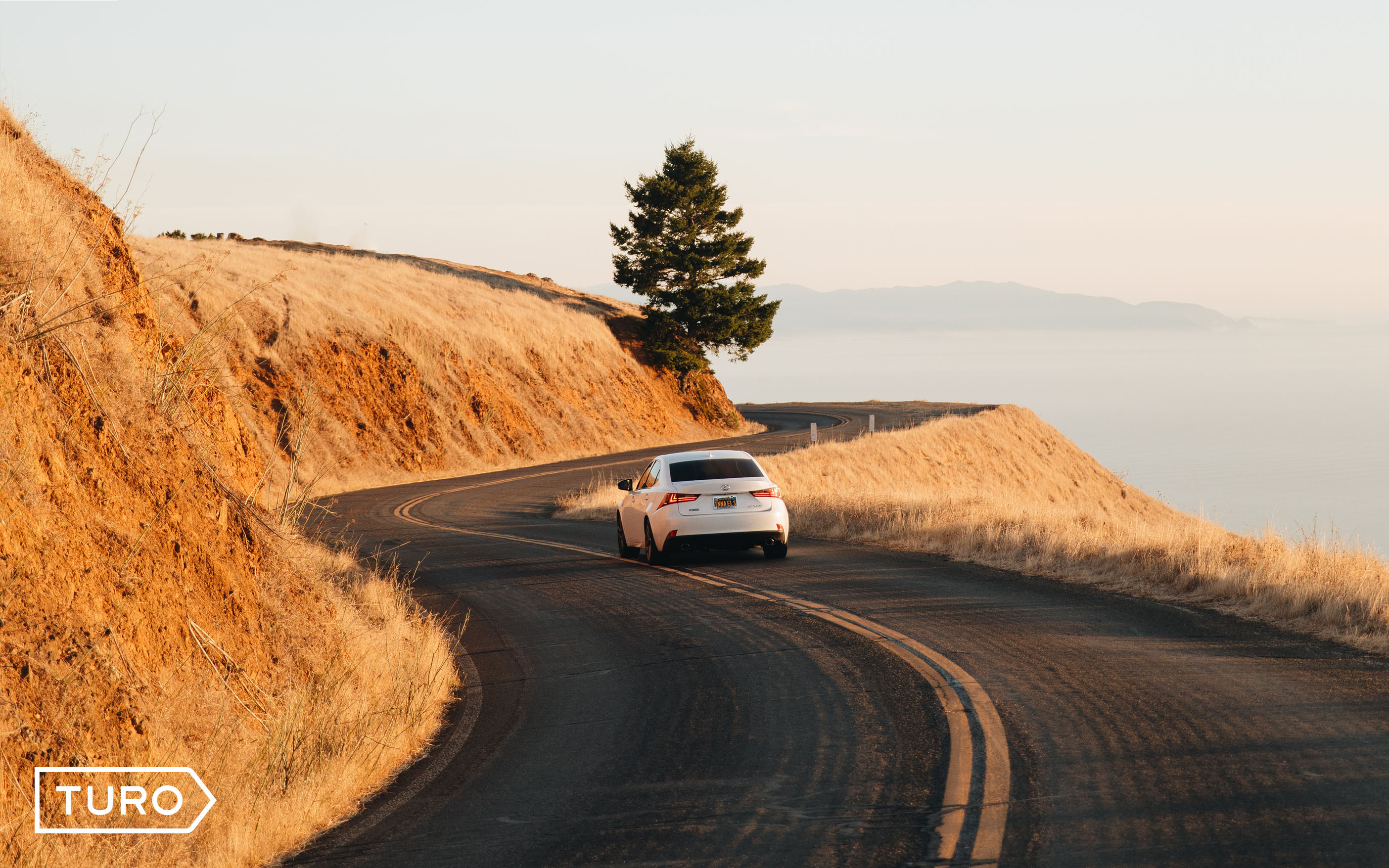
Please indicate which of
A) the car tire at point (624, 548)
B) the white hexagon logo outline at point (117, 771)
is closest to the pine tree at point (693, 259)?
the car tire at point (624, 548)

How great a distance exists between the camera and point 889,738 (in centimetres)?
687

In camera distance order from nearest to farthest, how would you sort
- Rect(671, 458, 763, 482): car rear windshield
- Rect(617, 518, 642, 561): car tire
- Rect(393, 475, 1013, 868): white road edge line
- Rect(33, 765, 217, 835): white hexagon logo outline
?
Rect(393, 475, 1013, 868): white road edge line → Rect(33, 765, 217, 835): white hexagon logo outline → Rect(671, 458, 763, 482): car rear windshield → Rect(617, 518, 642, 561): car tire

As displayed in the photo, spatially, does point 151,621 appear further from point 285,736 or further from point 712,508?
point 712,508

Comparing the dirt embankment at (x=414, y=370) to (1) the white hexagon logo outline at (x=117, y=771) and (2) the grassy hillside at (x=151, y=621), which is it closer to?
(2) the grassy hillside at (x=151, y=621)

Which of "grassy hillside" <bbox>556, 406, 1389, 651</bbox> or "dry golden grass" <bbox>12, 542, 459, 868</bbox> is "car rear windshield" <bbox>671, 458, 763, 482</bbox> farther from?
"dry golden grass" <bbox>12, 542, 459, 868</bbox>

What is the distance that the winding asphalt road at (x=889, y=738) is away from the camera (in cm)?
516

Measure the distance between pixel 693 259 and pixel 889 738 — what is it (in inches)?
2004

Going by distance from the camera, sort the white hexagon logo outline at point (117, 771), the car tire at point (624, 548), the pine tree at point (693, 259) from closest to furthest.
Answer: the white hexagon logo outline at point (117, 771) < the car tire at point (624, 548) < the pine tree at point (693, 259)

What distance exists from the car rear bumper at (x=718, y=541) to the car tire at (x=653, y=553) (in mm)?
235

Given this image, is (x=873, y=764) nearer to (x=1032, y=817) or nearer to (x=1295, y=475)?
(x=1032, y=817)

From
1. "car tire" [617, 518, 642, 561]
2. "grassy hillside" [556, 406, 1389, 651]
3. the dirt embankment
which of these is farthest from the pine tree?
"car tire" [617, 518, 642, 561]

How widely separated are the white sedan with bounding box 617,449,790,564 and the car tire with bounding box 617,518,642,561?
1.00 m

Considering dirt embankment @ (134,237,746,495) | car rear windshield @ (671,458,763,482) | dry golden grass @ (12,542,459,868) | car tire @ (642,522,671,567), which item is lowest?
dry golden grass @ (12,542,459,868)

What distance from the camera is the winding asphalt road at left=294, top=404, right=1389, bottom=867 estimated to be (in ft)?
16.9
